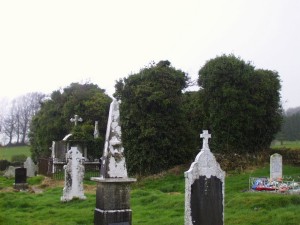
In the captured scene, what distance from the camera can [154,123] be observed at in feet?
92.6

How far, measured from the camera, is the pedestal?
10.5 metres

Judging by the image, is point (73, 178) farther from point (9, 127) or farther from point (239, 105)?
point (9, 127)

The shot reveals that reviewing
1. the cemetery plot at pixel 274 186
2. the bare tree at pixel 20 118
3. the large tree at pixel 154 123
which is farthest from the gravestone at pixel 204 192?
the bare tree at pixel 20 118

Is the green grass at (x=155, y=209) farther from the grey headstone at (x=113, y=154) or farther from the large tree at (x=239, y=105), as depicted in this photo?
the large tree at (x=239, y=105)

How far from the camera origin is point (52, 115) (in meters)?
47.6

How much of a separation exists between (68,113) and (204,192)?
35.5m

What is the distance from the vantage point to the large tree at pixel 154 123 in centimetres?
2831

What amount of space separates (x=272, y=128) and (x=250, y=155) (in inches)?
134

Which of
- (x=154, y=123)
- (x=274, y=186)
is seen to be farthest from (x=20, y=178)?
(x=274, y=186)

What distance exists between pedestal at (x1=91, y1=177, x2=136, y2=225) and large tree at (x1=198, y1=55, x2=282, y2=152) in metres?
19.5

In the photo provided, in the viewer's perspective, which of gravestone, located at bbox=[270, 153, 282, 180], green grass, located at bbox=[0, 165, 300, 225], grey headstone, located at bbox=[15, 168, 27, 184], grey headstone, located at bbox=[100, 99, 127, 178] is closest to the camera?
grey headstone, located at bbox=[100, 99, 127, 178]

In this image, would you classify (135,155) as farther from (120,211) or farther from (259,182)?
(120,211)

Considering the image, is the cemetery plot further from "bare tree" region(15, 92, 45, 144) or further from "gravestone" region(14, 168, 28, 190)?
"bare tree" region(15, 92, 45, 144)

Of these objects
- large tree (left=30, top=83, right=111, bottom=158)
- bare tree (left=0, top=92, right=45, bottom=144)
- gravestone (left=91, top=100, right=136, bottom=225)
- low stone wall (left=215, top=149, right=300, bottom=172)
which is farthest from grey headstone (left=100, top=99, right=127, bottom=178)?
bare tree (left=0, top=92, right=45, bottom=144)
